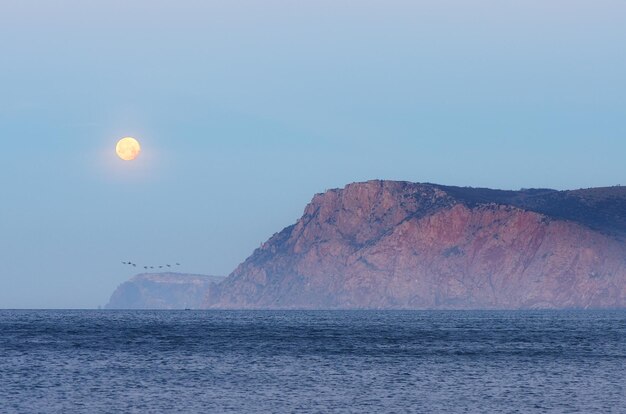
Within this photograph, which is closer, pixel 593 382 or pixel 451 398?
pixel 451 398

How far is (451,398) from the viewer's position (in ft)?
229

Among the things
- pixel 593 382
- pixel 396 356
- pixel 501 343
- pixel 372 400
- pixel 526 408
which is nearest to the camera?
pixel 526 408

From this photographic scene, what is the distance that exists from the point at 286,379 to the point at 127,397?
1570cm

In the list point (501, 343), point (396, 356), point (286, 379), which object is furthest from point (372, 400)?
point (501, 343)

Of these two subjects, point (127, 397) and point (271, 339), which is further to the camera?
point (271, 339)

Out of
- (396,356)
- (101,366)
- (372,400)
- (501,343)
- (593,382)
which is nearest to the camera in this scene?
(372,400)

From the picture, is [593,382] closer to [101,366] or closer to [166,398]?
[166,398]

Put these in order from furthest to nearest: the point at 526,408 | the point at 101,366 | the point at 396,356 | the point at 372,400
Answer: the point at 396,356
the point at 101,366
the point at 372,400
the point at 526,408

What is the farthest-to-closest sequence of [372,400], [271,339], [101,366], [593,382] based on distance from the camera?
[271,339] → [101,366] → [593,382] → [372,400]

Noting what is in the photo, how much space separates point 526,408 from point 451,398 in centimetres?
655

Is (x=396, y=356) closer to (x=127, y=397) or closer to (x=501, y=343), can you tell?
(x=501, y=343)

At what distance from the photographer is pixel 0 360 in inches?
3917

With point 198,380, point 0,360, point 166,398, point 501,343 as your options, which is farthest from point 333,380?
point 501,343

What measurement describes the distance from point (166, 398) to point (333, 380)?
16.0 meters
